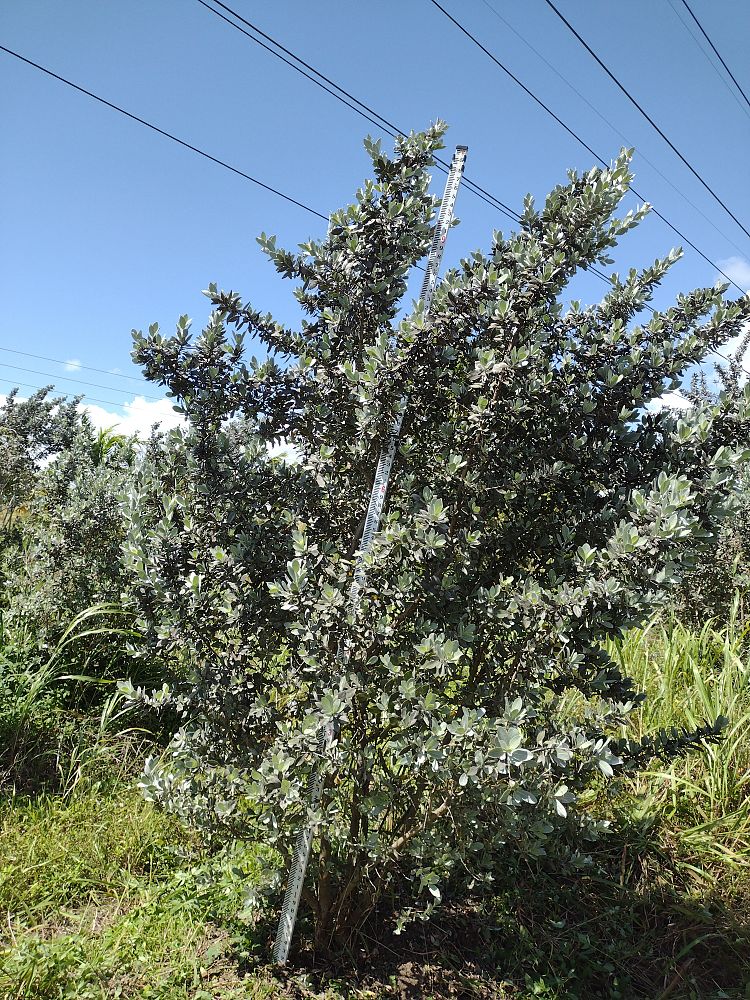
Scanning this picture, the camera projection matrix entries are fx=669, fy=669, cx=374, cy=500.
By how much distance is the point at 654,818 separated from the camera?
3.81 metres

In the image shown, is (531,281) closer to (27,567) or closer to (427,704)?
(427,704)

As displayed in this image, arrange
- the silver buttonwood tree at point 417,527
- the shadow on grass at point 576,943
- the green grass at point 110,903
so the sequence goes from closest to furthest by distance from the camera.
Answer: the silver buttonwood tree at point 417,527 → the green grass at point 110,903 → the shadow on grass at point 576,943

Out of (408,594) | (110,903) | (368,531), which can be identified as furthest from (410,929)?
(368,531)

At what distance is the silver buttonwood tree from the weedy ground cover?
36 centimetres

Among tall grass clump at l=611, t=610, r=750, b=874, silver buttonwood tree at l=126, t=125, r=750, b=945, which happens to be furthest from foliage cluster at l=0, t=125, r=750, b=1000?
tall grass clump at l=611, t=610, r=750, b=874

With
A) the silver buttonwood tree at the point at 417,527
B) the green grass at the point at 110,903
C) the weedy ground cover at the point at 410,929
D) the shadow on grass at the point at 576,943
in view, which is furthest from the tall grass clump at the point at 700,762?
the green grass at the point at 110,903

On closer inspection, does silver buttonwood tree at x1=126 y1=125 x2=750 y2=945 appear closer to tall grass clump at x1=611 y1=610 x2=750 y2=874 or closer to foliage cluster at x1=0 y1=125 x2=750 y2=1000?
foliage cluster at x1=0 y1=125 x2=750 y2=1000

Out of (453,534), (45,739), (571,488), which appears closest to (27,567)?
(45,739)

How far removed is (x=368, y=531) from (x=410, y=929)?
1.91 meters

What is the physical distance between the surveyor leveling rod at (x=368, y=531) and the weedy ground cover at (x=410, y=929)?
0.13 m

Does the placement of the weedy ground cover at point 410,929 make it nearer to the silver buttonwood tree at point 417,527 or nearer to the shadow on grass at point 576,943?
the shadow on grass at point 576,943

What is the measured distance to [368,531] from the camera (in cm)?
251

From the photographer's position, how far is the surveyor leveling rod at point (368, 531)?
7.79 ft

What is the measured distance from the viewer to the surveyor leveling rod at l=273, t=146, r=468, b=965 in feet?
7.79
